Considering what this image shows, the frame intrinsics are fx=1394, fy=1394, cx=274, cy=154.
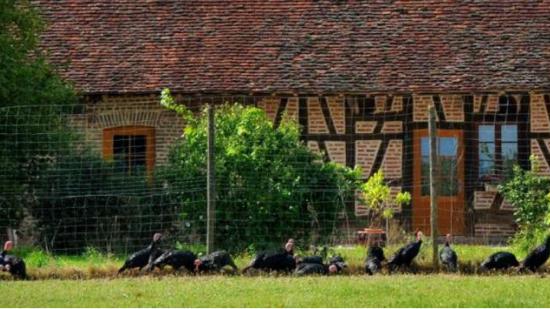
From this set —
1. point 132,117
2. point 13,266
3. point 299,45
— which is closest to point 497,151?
point 299,45

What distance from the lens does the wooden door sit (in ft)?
76.7

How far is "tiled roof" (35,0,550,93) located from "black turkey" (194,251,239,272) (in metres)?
7.66

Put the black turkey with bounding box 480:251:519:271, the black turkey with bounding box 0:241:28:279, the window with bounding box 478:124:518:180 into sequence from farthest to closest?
the window with bounding box 478:124:518:180 → the black turkey with bounding box 480:251:519:271 → the black turkey with bounding box 0:241:28:279

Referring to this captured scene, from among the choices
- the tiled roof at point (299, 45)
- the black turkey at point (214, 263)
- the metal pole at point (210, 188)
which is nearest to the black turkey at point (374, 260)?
the black turkey at point (214, 263)

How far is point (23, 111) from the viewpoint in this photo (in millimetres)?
19172

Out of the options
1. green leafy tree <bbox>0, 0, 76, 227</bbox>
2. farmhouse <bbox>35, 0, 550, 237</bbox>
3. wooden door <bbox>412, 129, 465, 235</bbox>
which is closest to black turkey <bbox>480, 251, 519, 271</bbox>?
green leafy tree <bbox>0, 0, 76, 227</bbox>

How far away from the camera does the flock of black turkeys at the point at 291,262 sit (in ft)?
51.8

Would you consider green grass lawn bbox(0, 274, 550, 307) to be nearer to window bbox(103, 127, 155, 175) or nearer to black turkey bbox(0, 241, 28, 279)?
black turkey bbox(0, 241, 28, 279)

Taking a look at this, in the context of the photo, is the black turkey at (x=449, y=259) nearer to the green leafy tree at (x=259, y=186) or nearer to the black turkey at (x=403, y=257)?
the black turkey at (x=403, y=257)

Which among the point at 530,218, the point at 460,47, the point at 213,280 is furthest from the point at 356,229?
the point at 213,280

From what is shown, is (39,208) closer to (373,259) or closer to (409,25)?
(373,259)

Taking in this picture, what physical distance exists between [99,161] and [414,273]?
6.21 metres

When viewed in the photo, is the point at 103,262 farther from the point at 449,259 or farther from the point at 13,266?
the point at 449,259

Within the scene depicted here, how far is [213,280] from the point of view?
49.4 feet
